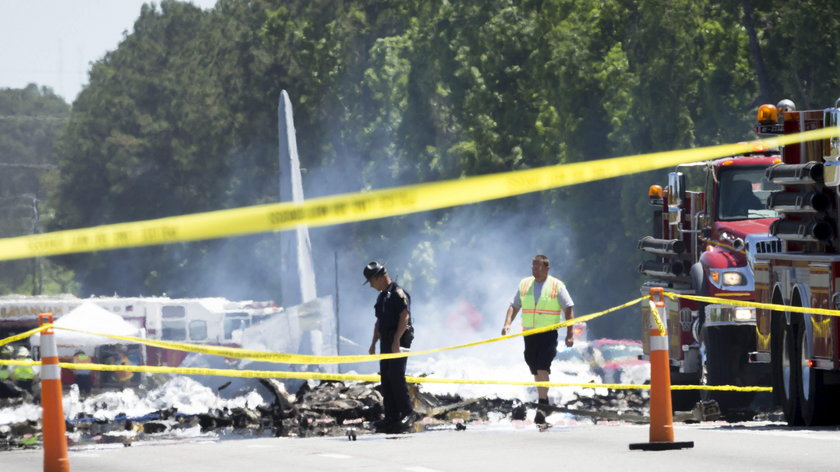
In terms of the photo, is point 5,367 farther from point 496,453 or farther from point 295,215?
point 295,215

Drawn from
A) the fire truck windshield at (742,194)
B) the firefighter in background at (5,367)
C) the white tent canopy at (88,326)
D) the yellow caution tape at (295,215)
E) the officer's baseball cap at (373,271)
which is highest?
the fire truck windshield at (742,194)

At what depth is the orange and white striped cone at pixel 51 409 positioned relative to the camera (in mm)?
12875

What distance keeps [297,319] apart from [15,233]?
123725mm

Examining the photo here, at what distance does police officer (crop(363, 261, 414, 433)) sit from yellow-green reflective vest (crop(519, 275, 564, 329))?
2.09m

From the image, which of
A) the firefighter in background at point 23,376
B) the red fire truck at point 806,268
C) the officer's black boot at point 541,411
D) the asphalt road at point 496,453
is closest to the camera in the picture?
the asphalt road at point 496,453

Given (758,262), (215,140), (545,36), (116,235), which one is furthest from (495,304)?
(116,235)

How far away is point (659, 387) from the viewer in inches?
547

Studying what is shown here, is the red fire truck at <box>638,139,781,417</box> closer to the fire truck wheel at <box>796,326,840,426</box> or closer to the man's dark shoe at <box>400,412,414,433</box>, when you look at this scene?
the fire truck wheel at <box>796,326,840,426</box>

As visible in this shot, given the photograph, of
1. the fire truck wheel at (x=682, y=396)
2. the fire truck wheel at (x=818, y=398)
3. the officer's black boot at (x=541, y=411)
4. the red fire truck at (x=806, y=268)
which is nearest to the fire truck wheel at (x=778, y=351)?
the red fire truck at (x=806, y=268)

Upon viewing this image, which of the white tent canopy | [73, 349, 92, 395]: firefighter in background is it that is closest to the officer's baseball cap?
[73, 349, 92, 395]: firefighter in background

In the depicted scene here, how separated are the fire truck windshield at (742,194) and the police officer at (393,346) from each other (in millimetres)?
4344

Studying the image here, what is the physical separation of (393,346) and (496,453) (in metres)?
4.30

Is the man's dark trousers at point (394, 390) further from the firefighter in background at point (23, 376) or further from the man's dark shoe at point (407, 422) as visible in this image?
the firefighter in background at point (23, 376)

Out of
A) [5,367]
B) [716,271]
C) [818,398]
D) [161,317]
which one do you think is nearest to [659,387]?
[818,398]
